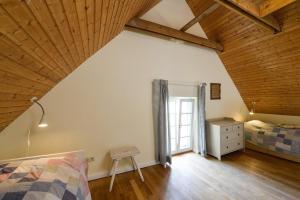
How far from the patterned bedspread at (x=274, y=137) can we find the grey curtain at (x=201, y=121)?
136 centimetres

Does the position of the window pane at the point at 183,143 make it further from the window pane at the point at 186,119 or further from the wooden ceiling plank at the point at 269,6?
the wooden ceiling plank at the point at 269,6

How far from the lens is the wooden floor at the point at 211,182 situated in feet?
7.02

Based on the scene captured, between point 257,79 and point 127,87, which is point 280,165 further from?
point 127,87

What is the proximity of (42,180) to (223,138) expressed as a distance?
330 centimetres

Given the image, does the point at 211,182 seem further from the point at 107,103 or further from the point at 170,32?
the point at 170,32

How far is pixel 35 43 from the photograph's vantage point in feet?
2.93

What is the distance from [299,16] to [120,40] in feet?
9.41

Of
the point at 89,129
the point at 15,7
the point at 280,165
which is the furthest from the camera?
the point at 280,165

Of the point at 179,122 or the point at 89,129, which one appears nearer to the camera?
the point at 89,129

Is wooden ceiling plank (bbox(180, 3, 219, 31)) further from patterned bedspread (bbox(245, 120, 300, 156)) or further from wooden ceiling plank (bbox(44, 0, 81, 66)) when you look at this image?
patterned bedspread (bbox(245, 120, 300, 156))

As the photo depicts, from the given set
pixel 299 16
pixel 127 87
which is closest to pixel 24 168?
pixel 127 87

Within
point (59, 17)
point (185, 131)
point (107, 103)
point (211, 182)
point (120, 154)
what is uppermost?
point (59, 17)

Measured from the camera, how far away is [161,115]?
9.71 ft

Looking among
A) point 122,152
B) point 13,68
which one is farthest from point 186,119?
point 13,68
